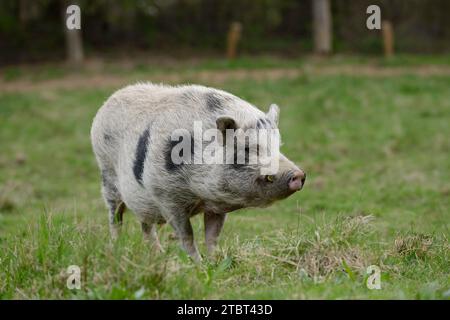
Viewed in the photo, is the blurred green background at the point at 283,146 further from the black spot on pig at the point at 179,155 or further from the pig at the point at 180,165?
the black spot on pig at the point at 179,155

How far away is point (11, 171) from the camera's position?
15.1 m

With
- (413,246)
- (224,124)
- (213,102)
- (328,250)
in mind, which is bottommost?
(413,246)

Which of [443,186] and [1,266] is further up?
[1,266]

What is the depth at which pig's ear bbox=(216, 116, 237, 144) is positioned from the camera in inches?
251

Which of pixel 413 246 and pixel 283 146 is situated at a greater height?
pixel 413 246

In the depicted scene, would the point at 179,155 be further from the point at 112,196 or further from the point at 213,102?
the point at 112,196

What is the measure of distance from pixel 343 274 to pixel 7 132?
13.3 metres

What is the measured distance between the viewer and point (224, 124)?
251 inches

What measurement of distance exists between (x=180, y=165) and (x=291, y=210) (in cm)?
449

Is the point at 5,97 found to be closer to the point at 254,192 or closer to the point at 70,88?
the point at 70,88

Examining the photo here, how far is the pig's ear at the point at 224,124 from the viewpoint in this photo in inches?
251

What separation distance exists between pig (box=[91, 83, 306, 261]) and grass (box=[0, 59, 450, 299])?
31 centimetres

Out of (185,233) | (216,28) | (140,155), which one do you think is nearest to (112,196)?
(140,155)

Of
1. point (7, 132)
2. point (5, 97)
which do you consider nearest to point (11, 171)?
point (7, 132)
